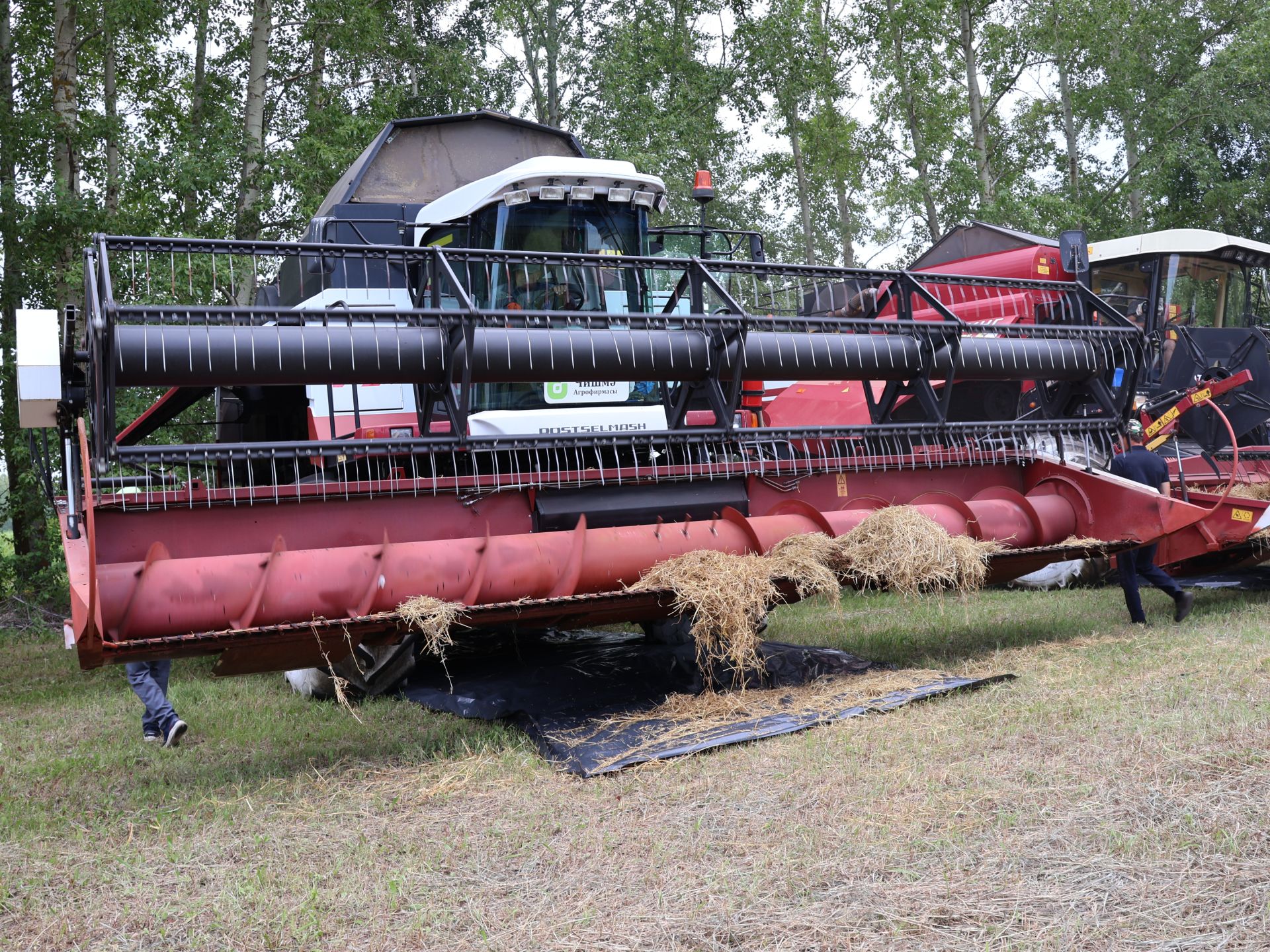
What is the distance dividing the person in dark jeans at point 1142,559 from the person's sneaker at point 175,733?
5.22m

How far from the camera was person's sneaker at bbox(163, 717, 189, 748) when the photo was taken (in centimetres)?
538

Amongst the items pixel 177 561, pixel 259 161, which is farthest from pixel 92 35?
pixel 177 561

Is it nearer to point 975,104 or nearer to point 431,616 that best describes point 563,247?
point 431,616

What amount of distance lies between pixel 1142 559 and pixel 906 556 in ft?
8.81

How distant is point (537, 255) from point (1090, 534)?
3.43 m

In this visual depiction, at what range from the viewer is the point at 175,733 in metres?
5.39

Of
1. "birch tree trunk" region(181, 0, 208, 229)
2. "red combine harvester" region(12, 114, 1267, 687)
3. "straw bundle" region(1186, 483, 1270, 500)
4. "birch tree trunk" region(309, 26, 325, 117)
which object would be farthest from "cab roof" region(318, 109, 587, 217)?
"birch tree trunk" region(309, 26, 325, 117)

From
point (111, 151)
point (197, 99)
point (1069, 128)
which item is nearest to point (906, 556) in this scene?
point (111, 151)

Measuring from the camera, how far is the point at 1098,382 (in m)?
6.66

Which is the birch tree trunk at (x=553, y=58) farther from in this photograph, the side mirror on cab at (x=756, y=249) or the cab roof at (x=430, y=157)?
the side mirror on cab at (x=756, y=249)

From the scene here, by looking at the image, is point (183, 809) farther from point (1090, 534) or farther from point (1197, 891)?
point (1090, 534)

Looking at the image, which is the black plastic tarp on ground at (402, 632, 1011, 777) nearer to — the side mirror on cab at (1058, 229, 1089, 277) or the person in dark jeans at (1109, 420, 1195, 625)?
the person in dark jeans at (1109, 420, 1195, 625)

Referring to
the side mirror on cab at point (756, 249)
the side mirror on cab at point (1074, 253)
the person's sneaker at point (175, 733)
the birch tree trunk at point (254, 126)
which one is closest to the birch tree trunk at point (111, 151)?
the birch tree trunk at point (254, 126)

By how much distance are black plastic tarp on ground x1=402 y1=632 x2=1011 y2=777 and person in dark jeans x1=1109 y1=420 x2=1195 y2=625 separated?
2.01 meters
